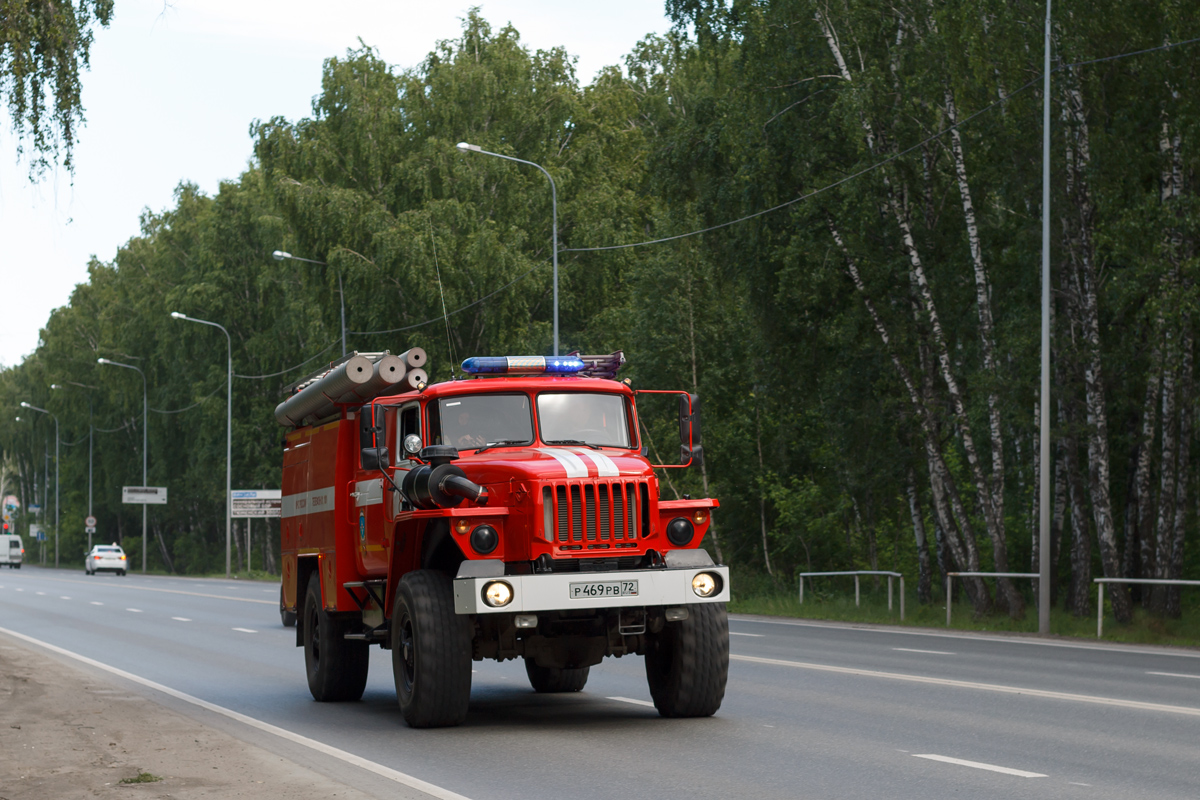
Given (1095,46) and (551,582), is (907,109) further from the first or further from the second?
(551,582)

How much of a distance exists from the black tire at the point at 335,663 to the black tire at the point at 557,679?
5.41 feet

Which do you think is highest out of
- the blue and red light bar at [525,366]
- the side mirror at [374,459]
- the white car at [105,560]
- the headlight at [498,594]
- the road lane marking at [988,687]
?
the blue and red light bar at [525,366]

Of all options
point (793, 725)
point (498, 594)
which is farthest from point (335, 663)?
point (793, 725)

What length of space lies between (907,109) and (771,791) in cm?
2177

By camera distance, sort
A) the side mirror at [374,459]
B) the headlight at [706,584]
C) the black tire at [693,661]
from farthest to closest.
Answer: the side mirror at [374,459]
the black tire at [693,661]
the headlight at [706,584]

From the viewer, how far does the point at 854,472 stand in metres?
34.0

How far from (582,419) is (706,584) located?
1.97 metres

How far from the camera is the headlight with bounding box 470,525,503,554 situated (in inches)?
469

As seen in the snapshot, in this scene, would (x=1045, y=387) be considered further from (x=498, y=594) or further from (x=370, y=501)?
(x=498, y=594)

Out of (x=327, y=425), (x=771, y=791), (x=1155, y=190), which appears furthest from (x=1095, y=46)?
(x=771, y=791)

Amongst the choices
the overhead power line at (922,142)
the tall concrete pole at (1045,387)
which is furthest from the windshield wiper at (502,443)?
the overhead power line at (922,142)

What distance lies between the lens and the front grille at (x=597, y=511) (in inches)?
467

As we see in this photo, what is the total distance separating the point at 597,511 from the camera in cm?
1198

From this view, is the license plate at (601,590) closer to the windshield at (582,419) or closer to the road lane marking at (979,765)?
the windshield at (582,419)
